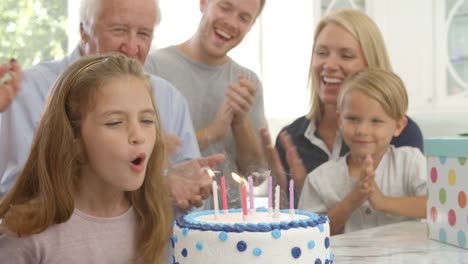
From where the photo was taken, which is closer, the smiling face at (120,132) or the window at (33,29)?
the smiling face at (120,132)

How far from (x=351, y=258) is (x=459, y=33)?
1.97m

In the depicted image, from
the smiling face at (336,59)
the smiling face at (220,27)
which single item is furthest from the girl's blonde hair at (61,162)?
the smiling face at (336,59)

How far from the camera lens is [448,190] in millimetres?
1510

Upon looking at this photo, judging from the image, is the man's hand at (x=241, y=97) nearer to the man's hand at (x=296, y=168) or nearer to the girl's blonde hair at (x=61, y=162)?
the man's hand at (x=296, y=168)

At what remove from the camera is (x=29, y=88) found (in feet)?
5.41

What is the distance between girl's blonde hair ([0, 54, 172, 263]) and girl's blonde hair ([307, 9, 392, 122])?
2.97ft

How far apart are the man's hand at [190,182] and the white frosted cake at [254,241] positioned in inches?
22.3

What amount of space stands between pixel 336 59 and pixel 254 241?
124 cm

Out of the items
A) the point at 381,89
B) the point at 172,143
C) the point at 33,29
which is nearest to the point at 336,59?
the point at 381,89

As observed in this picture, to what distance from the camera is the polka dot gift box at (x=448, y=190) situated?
4.78 ft

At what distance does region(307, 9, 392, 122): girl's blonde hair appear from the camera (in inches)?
82.4

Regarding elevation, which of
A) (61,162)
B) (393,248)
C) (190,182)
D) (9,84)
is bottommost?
(393,248)

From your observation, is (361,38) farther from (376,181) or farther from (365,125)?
(376,181)

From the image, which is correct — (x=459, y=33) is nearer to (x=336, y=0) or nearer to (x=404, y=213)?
(x=336, y=0)
